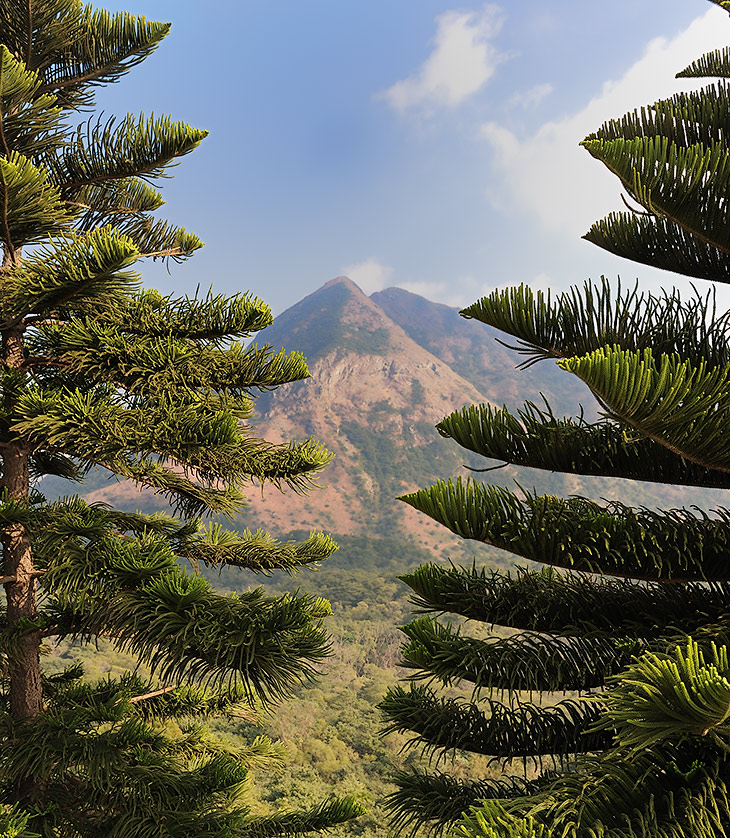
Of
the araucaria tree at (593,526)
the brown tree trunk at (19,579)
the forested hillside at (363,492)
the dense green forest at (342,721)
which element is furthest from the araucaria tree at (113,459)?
the forested hillside at (363,492)

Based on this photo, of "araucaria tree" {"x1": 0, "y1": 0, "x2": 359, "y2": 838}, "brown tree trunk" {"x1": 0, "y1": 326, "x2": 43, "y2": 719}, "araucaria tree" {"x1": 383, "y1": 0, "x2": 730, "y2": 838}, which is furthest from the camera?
"brown tree trunk" {"x1": 0, "y1": 326, "x2": 43, "y2": 719}

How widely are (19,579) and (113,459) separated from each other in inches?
38.1

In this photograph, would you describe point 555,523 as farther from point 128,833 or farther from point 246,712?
point 246,712

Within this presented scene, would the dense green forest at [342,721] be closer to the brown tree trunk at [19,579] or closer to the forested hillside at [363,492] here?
the forested hillside at [363,492]

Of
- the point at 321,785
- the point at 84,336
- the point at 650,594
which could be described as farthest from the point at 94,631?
the point at 321,785

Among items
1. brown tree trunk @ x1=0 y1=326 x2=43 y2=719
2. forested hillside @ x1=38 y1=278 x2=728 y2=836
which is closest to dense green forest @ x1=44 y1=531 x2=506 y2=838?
forested hillside @ x1=38 y1=278 x2=728 y2=836

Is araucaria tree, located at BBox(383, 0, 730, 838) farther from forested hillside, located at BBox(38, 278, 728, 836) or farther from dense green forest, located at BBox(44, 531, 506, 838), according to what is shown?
forested hillside, located at BBox(38, 278, 728, 836)

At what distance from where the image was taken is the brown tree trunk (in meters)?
3.18

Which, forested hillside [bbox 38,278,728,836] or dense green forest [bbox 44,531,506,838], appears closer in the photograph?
dense green forest [bbox 44,531,506,838]

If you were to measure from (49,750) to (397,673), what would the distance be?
53.2m

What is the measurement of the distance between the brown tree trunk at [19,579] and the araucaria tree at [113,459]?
12mm

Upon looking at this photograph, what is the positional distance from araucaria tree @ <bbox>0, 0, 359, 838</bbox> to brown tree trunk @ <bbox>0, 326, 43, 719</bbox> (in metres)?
0.01

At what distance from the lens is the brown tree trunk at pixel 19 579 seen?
3.18 meters

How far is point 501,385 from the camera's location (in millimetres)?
155375
